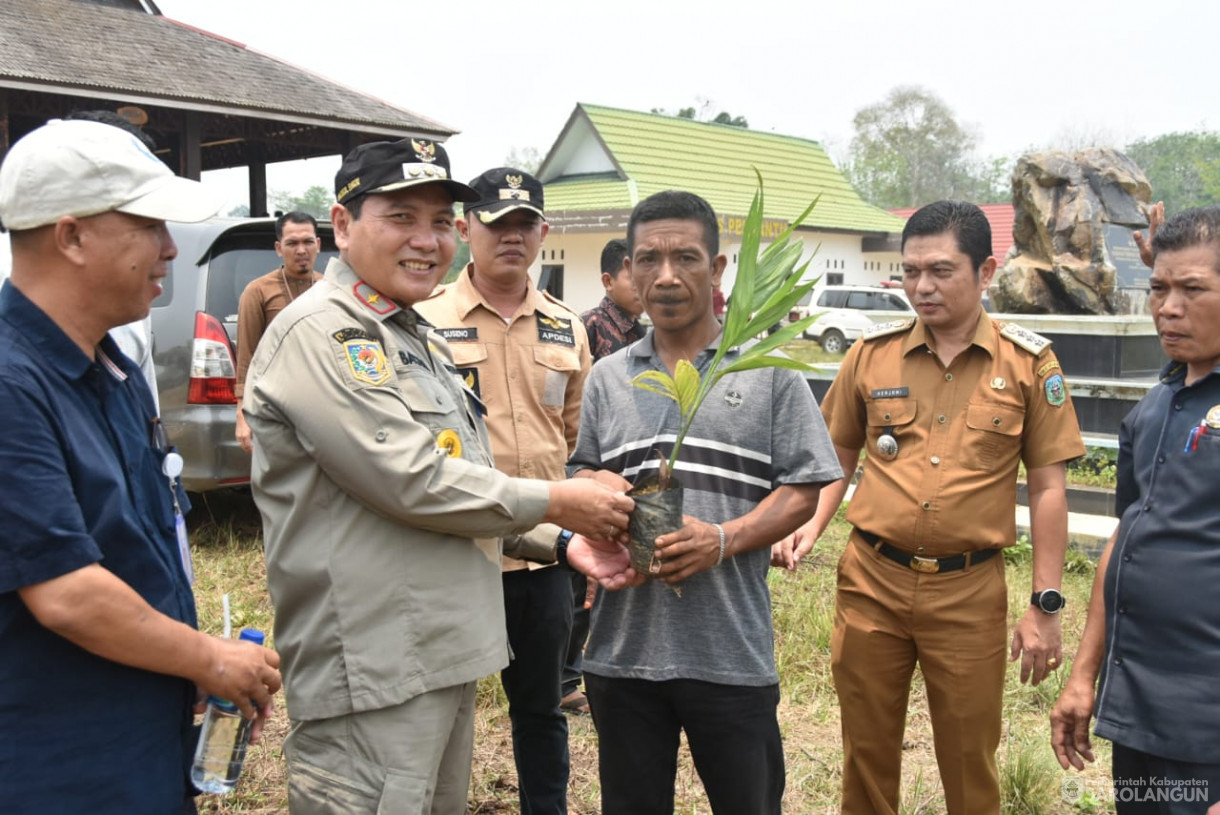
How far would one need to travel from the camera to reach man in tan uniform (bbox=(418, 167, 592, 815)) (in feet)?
10.0

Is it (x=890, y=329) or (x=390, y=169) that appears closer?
(x=390, y=169)

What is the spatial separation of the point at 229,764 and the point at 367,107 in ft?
46.8

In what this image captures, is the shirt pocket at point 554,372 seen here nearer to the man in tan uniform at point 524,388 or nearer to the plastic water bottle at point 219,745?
the man in tan uniform at point 524,388

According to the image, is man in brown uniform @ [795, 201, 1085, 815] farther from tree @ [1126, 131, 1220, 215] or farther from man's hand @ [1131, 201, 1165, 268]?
tree @ [1126, 131, 1220, 215]

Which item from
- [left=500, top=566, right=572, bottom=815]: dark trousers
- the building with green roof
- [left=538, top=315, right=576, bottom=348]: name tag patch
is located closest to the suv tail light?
[left=538, top=315, right=576, bottom=348]: name tag patch

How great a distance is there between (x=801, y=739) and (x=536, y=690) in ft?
4.30

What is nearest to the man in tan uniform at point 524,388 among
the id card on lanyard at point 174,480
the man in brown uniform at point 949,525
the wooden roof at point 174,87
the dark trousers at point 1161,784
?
the man in brown uniform at point 949,525

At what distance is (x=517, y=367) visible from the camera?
10.7 feet

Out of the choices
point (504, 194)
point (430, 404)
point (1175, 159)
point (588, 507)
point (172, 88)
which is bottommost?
point (588, 507)

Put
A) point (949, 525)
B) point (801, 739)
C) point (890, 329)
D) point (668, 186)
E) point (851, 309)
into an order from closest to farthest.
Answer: point (949, 525)
point (890, 329)
point (801, 739)
point (668, 186)
point (851, 309)

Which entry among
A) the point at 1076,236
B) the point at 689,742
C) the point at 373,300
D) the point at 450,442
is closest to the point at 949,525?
the point at 689,742

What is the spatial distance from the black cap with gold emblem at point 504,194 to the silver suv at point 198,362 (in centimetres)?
252

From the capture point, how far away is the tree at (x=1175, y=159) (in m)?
58.9

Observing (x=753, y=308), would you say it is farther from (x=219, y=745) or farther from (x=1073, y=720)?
(x=219, y=745)
